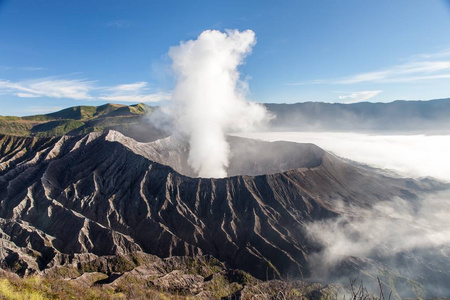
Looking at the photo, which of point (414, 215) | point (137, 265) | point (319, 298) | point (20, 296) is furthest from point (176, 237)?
point (414, 215)

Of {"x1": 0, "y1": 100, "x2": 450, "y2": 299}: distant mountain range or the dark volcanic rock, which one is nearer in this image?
{"x1": 0, "y1": 100, "x2": 450, "y2": 299}: distant mountain range

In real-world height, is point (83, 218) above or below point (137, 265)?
above

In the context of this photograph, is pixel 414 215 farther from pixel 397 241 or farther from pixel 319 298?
pixel 319 298

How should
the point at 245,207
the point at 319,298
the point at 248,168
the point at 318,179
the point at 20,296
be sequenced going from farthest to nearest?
the point at 248,168
the point at 318,179
the point at 245,207
the point at 319,298
the point at 20,296

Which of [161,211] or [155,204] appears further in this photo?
[155,204]

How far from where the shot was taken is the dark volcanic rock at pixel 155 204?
283ft

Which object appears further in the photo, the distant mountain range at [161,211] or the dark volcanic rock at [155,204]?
the dark volcanic rock at [155,204]

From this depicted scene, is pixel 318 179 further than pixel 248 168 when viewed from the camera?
No

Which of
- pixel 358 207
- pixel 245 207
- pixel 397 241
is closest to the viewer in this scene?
pixel 397 241

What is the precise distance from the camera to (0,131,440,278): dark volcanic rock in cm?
8612

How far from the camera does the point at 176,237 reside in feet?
302

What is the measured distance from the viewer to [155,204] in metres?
104

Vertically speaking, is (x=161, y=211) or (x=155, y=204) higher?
(x=155, y=204)

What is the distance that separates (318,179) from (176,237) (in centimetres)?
6857
